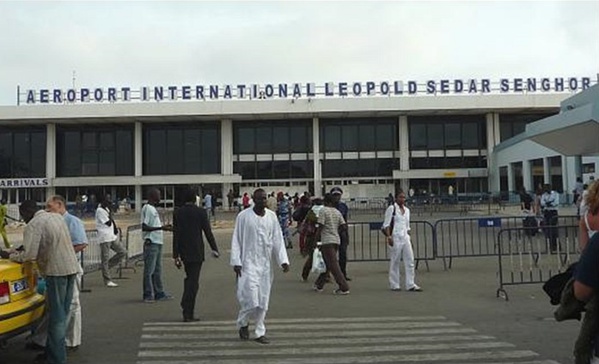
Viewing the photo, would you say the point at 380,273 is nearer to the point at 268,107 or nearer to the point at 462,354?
the point at 462,354

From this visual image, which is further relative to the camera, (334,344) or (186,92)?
(186,92)

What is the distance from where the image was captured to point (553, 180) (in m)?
42.8

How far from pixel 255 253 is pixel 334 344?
56.5 inches

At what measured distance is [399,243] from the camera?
468 inches

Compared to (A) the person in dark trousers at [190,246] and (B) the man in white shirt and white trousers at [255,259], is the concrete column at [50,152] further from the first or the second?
(B) the man in white shirt and white trousers at [255,259]

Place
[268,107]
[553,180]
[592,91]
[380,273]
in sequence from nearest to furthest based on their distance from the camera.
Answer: [380,273] → [592,91] → [553,180] → [268,107]

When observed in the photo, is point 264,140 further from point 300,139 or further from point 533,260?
point 533,260

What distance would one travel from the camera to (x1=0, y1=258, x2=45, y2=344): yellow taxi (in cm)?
640

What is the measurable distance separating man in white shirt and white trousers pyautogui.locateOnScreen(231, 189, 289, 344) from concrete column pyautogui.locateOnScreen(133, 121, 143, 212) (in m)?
48.1

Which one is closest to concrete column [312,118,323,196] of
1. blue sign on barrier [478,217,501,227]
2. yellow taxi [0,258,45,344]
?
blue sign on barrier [478,217,501,227]

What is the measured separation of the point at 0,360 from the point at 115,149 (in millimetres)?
51139

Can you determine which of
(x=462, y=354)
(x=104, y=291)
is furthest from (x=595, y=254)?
(x=104, y=291)

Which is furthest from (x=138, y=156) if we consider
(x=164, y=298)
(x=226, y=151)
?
(x=164, y=298)

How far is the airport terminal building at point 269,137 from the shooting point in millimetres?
52844
